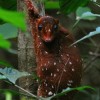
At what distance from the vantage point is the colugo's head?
1.41m

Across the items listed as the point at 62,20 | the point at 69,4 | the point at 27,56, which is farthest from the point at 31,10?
the point at 62,20

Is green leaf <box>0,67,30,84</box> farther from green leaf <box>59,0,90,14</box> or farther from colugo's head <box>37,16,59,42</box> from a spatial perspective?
green leaf <box>59,0,90,14</box>

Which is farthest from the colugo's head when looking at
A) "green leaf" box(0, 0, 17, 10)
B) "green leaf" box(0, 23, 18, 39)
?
"green leaf" box(0, 0, 17, 10)

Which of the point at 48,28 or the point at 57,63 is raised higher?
the point at 48,28

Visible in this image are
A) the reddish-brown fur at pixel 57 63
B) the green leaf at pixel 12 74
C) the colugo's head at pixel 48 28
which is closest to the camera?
the green leaf at pixel 12 74

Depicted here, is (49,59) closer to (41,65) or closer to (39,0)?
(41,65)

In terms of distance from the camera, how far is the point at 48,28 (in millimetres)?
1408

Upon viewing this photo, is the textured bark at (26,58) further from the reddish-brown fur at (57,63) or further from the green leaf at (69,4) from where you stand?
the green leaf at (69,4)

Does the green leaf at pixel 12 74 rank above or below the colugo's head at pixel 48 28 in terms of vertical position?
below

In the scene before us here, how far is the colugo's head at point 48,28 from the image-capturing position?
4.62ft

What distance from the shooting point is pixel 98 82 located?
16.6 feet

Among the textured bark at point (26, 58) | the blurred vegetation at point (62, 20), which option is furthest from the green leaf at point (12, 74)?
the textured bark at point (26, 58)

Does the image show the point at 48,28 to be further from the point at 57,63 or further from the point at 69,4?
the point at 69,4

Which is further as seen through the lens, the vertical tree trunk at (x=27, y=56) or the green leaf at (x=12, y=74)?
the vertical tree trunk at (x=27, y=56)
